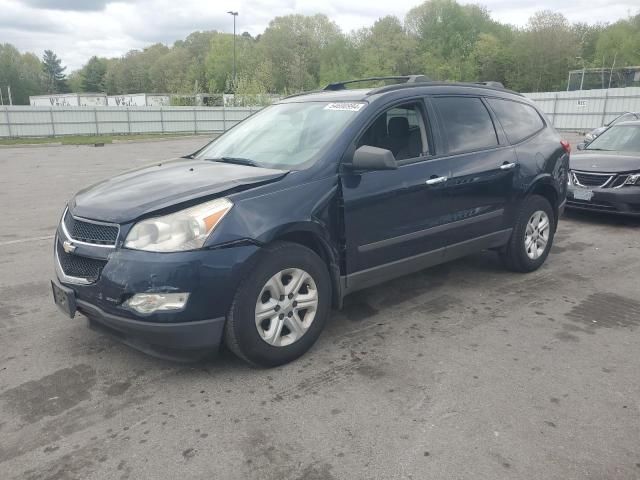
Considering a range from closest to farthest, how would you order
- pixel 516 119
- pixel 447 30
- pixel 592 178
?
pixel 516 119 → pixel 592 178 → pixel 447 30

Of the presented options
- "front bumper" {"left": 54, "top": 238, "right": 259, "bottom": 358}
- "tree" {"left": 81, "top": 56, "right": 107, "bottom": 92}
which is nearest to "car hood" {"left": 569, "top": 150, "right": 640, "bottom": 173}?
"front bumper" {"left": 54, "top": 238, "right": 259, "bottom": 358}

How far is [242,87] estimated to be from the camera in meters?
56.7

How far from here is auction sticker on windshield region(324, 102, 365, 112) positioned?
4086mm

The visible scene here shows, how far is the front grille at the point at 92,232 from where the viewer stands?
3.21m

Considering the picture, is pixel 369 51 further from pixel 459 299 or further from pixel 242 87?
pixel 459 299

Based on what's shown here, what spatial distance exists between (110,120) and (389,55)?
49.1 m

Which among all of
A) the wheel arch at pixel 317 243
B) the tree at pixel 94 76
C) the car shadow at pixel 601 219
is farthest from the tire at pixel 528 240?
the tree at pixel 94 76

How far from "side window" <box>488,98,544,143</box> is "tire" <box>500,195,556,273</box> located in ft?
2.10

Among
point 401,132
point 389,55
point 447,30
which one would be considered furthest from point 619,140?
point 447,30

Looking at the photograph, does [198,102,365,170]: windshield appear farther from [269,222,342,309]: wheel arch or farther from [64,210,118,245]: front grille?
[64,210,118,245]: front grille

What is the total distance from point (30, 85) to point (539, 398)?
382 ft

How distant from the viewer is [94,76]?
122438mm

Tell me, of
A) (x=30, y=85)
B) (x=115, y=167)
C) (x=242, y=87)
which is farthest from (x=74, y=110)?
(x=30, y=85)

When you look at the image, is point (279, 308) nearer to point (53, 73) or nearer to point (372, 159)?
point (372, 159)
